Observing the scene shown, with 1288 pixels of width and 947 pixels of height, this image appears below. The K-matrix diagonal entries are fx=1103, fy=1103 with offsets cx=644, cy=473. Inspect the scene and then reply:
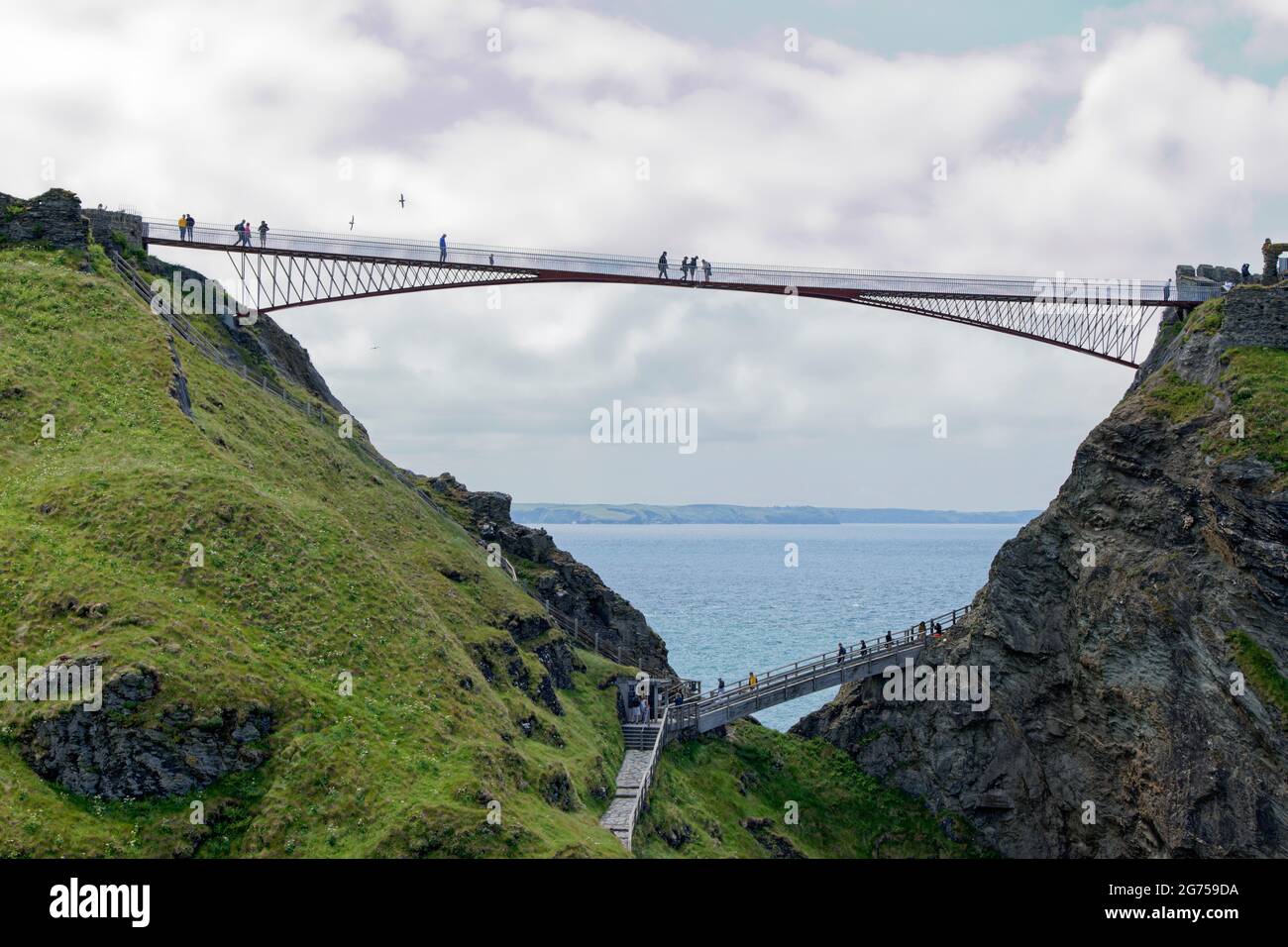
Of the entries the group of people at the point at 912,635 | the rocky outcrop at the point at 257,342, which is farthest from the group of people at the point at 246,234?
the group of people at the point at 912,635

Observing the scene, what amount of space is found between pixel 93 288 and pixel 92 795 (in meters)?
29.0

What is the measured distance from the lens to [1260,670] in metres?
48.0

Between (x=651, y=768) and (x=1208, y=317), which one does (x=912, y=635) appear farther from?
(x=1208, y=317)

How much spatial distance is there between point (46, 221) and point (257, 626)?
29888mm

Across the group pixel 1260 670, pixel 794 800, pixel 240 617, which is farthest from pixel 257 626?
pixel 1260 670

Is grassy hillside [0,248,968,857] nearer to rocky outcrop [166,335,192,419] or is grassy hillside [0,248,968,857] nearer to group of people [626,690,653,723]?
rocky outcrop [166,335,192,419]

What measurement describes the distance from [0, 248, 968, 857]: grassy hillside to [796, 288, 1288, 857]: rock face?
656 centimetres

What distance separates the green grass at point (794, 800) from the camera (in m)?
52.2

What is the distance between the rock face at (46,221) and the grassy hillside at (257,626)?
107 centimetres

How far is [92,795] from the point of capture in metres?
30.8

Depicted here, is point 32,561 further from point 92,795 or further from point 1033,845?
point 1033,845

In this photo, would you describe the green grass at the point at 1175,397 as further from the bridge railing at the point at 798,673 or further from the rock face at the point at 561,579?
the rock face at the point at 561,579

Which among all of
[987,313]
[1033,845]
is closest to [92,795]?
[1033,845]
